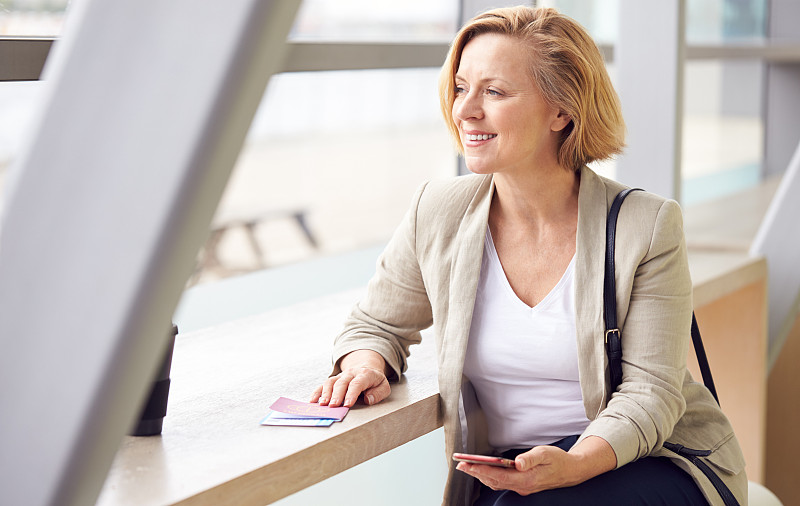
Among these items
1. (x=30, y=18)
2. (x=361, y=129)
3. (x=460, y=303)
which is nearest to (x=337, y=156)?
(x=361, y=129)

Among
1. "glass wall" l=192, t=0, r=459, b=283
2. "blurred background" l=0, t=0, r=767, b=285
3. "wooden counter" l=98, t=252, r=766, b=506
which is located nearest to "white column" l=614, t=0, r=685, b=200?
"blurred background" l=0, t=0, r=767, b=285

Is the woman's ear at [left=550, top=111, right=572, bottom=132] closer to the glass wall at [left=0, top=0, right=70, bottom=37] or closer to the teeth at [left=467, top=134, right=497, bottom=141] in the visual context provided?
the teeth at [left=467, top=134, right=497, bottom=141]

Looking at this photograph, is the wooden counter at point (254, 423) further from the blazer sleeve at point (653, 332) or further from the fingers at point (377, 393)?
the blazer sleeve at point (653, 332)

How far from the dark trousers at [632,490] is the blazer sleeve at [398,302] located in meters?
0.41

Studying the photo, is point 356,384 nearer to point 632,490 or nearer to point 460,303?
point 460,303

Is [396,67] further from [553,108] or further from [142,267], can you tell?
[142,267]

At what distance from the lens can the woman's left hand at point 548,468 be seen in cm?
164

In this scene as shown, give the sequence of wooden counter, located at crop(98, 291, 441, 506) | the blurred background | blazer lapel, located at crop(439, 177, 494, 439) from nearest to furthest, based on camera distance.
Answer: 1. wooden counter, located at crop(98, 291, 441, 506)
2. blazer lapel, located at crop(439, 177, 494, 439)
3. the blurred background

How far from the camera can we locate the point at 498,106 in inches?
73.2

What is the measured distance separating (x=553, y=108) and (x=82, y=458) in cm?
129

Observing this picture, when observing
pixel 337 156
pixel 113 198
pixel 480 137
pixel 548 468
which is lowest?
pixel 337 156

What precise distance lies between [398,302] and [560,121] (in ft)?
1.69

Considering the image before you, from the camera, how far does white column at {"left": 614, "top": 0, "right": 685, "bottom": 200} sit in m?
3.17

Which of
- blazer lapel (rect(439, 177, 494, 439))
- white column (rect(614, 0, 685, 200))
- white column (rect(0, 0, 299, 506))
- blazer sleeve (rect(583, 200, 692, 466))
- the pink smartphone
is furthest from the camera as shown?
white column (rect(614, 0, 685, 200))
